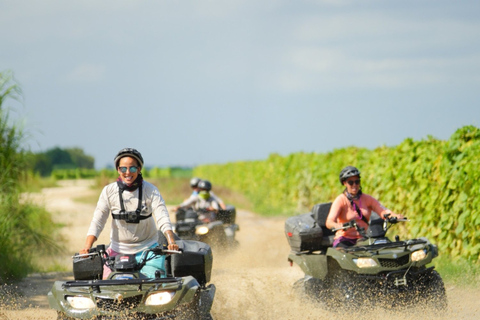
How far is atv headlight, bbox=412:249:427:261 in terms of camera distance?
855 centimetres

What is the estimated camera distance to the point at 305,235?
32.3 ft

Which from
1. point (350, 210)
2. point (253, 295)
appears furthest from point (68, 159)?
point (350, 210)

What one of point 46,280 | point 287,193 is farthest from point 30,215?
point 287,193

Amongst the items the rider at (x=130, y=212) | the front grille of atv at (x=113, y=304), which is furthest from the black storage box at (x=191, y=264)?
the front grille of atv at (x=113, y=304)

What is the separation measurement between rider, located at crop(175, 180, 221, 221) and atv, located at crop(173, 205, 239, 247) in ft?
0.15

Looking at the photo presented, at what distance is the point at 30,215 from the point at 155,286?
878 centimetres

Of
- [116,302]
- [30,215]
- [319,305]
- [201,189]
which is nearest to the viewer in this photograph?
[116,302]

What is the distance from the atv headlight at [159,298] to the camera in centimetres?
605

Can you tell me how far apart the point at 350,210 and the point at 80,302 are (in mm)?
4640

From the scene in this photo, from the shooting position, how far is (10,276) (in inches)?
476

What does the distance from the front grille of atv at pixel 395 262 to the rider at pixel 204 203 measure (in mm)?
7130

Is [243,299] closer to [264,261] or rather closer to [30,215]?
[264,261]

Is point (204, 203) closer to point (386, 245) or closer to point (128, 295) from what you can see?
point (386, 245)

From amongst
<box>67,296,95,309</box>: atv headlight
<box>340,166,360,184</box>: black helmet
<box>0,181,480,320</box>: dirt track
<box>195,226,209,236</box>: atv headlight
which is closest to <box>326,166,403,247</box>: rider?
<box>340,166,360,184</box>: black helmet
